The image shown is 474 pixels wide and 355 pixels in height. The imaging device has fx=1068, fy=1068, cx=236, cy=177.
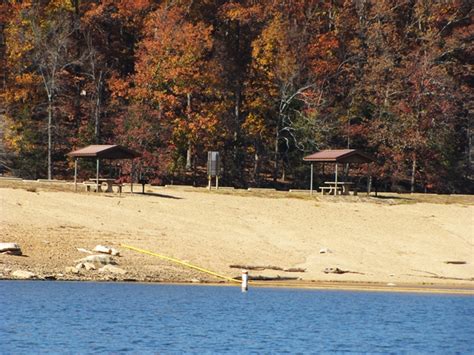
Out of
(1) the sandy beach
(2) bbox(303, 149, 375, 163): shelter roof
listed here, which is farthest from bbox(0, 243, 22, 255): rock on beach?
(2) bbox(303, 149, 375, 163): shelter roof

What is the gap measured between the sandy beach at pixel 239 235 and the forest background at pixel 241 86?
12328 mm

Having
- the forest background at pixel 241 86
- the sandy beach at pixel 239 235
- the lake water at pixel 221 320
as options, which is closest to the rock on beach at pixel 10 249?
the sandy beach at pixel 239 235

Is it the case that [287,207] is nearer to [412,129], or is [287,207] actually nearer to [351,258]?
[351,258]

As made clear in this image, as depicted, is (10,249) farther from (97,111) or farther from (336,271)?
(97,111)

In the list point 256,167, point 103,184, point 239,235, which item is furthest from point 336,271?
point 256,167

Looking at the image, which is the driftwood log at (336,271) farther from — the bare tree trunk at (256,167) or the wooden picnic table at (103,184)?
the bare tree trunk at (256,167)

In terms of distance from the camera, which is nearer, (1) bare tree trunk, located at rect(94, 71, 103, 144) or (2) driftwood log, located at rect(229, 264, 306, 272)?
(2) driftwood log, located at rect(229, 264, 306, 272)

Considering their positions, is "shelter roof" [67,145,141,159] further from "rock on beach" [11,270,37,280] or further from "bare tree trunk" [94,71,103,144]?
"rock on beach" [11,270,37,280]

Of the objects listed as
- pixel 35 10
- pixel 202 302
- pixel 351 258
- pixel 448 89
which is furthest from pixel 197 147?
pixel 202 302

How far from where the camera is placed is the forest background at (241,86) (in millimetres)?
74875

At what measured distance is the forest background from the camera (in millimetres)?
74875

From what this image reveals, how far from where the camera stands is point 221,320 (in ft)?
116

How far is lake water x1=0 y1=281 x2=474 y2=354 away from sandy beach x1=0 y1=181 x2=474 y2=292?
9.24 feet

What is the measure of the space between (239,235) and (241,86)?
30.9 m
